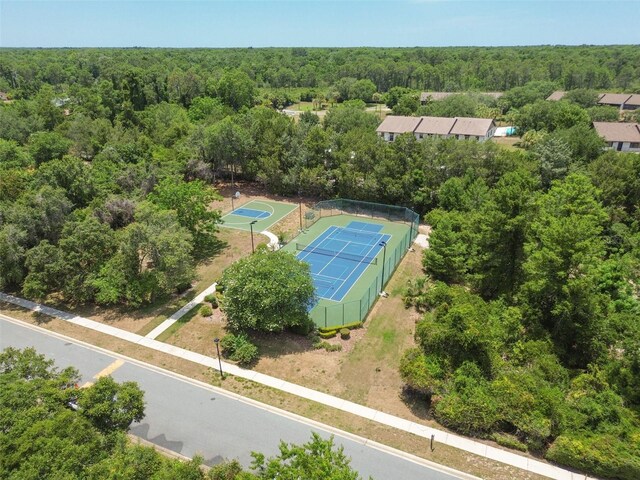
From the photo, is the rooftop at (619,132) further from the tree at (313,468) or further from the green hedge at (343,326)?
the tree at (313,468)

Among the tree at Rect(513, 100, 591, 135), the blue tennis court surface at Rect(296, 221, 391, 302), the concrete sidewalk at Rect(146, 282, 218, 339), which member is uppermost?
the tree at Rect(513, 100, 591, 135)

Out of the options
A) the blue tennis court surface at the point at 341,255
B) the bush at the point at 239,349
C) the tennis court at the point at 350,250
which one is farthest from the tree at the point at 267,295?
the blue tennis court surface at the point at 341,255

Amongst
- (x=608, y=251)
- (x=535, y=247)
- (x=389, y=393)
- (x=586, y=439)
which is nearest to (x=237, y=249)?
(x=389, y=393)

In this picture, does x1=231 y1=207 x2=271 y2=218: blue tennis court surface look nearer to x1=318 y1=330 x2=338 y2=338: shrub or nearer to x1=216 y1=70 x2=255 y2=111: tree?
x1=318 y1=330 x2=338 y2=338: shrub

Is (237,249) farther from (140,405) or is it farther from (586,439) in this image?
(586,439)

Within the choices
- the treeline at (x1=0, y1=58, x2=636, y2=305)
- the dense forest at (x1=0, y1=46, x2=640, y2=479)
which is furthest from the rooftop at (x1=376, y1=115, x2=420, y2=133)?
the dense forest at (x1=0, y1=46, x2=640, y2=479)

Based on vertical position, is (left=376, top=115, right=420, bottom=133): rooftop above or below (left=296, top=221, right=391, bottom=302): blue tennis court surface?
above
